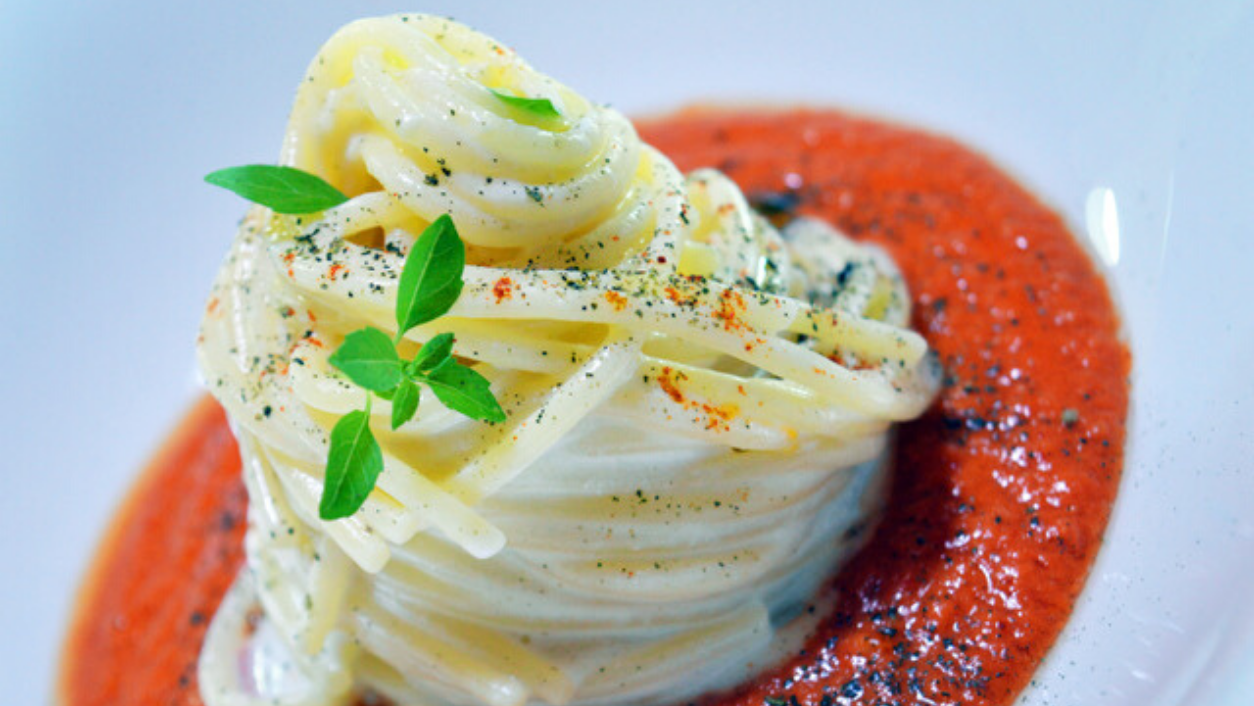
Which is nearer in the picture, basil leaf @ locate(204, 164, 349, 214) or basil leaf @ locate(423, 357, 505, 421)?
basil leaf @ locate(423, 357, 505, 421)

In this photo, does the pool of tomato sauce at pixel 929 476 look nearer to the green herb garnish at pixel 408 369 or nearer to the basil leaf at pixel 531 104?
the green herb garnish at pixel 408 369

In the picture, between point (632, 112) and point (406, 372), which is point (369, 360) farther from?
point (632, 112)

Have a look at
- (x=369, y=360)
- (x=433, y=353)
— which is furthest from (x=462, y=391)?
(x=369, y=360)

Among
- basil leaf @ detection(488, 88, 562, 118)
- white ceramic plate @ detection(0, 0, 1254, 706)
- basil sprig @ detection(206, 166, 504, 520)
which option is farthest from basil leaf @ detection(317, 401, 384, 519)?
white ceramic plate @ detection(0, 0, 1254, 706)

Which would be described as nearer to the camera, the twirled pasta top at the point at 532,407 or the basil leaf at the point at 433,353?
the basil leaf at the point at 433,353

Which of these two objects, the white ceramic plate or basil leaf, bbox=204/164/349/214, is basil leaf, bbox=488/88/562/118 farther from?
the white ceramic plate

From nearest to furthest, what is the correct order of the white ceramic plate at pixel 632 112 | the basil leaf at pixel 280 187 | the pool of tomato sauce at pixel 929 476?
the basil leaf at pixel 280 187
the pool of tomato sauce at pixel 929 476
the white ceramic plate at pixel 632 112

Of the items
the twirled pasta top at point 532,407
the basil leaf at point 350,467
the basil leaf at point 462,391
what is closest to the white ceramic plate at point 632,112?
the twirled pasta top at point 532,407
